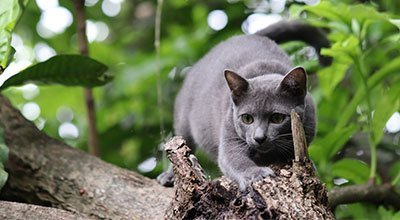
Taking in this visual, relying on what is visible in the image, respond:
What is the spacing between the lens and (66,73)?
10.8ft

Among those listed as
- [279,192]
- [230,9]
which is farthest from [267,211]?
[230,9]

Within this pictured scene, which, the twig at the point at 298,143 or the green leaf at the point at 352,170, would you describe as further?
the green leaf at the point at 352,170

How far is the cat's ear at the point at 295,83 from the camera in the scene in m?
2.91

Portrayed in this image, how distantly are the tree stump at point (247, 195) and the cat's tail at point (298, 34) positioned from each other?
1646mm

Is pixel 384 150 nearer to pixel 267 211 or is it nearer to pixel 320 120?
pixel 320 120

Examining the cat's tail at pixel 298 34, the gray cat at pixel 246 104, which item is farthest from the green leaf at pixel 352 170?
the cat's tail at pixel 298 34

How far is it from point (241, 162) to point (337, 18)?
34.2 inches

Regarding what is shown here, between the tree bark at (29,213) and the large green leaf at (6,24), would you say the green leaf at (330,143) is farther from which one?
the large green leaf at (6,24)

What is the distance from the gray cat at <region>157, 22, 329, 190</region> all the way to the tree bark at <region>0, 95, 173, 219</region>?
317 mm

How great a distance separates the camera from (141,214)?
2842mm

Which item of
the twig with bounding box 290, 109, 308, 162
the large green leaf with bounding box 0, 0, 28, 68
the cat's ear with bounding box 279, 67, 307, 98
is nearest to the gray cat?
the cat's ear with bounding box 279, 67, 307, 98

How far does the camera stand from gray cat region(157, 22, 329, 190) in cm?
294

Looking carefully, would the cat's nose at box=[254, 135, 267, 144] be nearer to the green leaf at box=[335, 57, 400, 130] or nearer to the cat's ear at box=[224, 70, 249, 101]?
the cat's ear at box=[224, 70, 249, 101]

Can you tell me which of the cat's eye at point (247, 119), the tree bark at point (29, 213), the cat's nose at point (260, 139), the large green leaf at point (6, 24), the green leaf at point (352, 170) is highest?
the large green leaf at point (6, 24)
